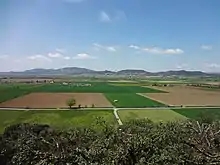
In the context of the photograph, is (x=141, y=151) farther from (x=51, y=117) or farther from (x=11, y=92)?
(x=11, y=92)

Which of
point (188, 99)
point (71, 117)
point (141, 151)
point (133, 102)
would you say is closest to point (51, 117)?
point (71, 117)

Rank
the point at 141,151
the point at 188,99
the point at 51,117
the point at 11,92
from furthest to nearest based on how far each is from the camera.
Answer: the point at 11,92 → the point at 188,99 → the point at 51,117 → the point at 141,151

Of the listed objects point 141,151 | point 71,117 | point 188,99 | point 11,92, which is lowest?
point 71,117

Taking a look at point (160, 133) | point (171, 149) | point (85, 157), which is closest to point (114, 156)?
point (85, 157)

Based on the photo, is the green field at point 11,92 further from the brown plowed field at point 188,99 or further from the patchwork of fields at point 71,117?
Result: the brown plowed field at point 188,99

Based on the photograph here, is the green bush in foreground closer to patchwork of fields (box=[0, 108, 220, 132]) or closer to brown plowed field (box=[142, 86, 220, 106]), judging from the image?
patchwork of fields (box=[0, 108, 220, 132])

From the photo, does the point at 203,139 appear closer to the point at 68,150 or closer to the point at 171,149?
the point at 171,149

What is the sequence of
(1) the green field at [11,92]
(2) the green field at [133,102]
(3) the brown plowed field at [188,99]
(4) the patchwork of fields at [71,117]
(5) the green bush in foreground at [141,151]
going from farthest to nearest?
(1) the green field at [11,92] → (3) the brown plowed field at [188,99] → (2) the green field at [133,102] → (4) the patchwork of fields at [71,117] → (5) the green bush in foreground at [141,151]

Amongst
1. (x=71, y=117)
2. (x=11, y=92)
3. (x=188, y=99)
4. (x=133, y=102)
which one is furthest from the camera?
(x=11, y=92)

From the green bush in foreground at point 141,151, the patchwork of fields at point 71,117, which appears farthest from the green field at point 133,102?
the green bush in foreground at point 141,151

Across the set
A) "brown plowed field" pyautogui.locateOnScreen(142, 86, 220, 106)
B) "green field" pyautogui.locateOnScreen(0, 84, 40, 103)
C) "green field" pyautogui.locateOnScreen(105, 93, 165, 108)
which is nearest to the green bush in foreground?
"green field" pyautogui.locateOnScreen(105, 93, 165, 108)

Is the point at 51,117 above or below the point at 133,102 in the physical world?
below
